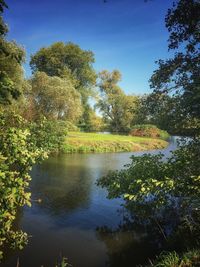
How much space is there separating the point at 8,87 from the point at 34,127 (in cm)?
1115

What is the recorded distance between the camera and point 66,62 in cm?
7644

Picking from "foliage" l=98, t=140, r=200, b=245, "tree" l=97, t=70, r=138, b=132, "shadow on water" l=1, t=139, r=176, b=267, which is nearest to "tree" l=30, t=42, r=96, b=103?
"tree" l=97, t=70, r=138, b=132

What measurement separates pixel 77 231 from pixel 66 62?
66945 mm

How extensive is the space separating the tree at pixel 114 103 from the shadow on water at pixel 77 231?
6769 centimetres

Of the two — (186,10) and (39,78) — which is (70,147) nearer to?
(39,78)

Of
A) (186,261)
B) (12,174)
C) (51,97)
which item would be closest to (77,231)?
(186,261)

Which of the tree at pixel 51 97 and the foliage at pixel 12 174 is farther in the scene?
the tree at pixel 51 97

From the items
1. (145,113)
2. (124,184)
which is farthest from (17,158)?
(124,184)

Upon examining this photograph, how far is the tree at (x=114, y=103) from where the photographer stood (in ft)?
300

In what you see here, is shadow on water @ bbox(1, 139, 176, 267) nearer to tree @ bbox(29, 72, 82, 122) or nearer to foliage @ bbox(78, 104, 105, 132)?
tree @ bbox(29, 72, 82, 122)

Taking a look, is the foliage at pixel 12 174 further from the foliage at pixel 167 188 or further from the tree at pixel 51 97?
the tree at pixel 51 97

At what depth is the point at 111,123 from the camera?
9769 cm

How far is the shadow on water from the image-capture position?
489 inches

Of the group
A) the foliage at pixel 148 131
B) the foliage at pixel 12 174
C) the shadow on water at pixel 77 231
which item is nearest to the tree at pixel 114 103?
the foliage at pixel 148 131
